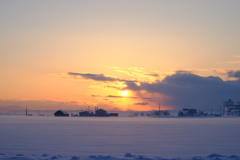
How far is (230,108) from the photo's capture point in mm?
139750

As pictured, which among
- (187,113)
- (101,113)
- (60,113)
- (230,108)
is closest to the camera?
(60,113)

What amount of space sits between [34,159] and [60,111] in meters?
119

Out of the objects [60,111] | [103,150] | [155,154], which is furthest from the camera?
[60,111]

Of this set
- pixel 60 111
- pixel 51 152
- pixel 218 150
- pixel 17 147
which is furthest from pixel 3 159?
pixel 60 111

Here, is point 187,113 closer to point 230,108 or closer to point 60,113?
point 230,108

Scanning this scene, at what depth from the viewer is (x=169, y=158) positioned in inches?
594

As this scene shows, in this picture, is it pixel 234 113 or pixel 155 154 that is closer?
pixel 155 154

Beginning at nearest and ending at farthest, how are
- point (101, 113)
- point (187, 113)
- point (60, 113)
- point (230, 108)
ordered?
point (60, 113)
point (187, 113)
point (101, 113)
point (230, 108)

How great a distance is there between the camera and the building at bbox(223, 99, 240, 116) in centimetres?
13277

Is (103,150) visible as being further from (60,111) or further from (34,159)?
(60,111)

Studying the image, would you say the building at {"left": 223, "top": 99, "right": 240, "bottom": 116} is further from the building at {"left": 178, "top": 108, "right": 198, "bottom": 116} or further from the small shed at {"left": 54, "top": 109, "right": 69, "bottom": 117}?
the small shed at {"left": 54, "top": 109, "right": 69, "bottom": 117}

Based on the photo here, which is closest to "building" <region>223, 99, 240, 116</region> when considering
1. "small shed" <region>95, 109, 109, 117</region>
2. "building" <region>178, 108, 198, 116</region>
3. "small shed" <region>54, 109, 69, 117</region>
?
"building" <region>178, 108, 198, 116</region>

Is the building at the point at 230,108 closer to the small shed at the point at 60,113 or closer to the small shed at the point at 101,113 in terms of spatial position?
the small shed at the point at 101,113

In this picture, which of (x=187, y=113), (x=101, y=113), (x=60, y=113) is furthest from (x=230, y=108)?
(x=60, y=113)
